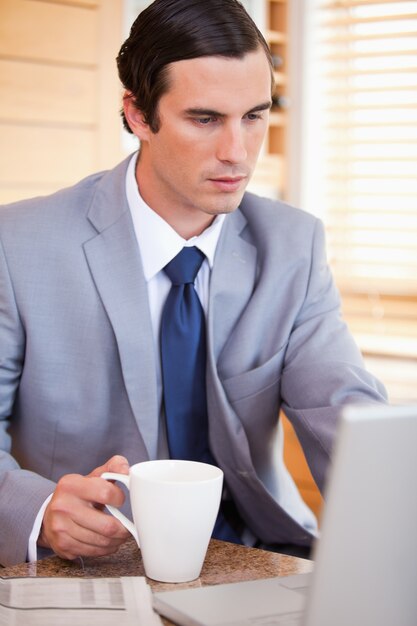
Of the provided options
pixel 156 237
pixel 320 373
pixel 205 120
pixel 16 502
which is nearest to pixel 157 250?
pixel 156 237

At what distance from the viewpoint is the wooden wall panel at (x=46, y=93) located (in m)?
2.33

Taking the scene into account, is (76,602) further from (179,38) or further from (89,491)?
(179,38)

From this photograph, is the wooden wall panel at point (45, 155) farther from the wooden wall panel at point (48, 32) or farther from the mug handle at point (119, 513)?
the mug handle at point (119, 513)

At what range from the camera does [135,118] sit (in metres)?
1.62

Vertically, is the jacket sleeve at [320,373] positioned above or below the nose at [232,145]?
below

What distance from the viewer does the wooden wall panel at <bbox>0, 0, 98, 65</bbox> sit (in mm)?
2314

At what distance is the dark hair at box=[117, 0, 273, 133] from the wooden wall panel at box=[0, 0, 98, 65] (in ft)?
2.77

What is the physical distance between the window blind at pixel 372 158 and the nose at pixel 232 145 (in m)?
1.53

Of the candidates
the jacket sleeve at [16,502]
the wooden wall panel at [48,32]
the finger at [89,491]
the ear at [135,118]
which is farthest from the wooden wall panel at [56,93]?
the finger at [89,491]

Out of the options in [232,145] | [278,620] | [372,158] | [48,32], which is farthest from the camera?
[372,158]

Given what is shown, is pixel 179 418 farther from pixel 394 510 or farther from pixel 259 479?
pixel 394 510

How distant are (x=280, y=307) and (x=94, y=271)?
1.08 feet

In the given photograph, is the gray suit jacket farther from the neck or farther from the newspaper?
the newspaper

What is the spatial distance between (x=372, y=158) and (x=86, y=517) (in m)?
2.22
